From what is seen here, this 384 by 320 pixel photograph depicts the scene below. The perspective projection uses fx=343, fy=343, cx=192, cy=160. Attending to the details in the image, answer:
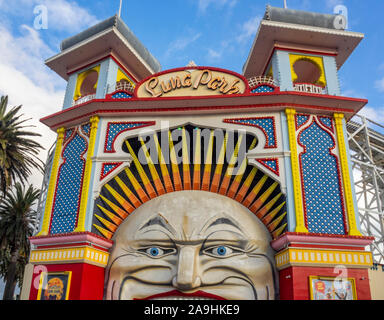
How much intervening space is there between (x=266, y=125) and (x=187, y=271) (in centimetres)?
595

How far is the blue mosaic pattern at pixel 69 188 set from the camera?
1263 cm

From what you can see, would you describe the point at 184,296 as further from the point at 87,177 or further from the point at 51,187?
the point at 51,187

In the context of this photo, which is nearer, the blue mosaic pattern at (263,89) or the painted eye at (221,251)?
the painted eye at (221,251)

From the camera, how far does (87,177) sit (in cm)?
1284

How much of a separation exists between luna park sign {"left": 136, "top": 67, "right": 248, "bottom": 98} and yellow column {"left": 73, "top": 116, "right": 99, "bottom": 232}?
213cm

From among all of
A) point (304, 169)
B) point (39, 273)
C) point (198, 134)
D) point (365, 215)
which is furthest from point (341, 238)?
point (39, 273)

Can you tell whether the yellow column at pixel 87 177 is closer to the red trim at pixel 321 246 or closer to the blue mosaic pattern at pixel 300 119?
the red trim at pixel 321 246

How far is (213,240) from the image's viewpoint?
38.4ft

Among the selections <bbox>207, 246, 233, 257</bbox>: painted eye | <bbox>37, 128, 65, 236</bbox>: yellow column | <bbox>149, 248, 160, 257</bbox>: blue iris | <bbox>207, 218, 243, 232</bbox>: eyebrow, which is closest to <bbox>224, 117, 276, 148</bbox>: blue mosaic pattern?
<bbox>207, 218, 243, 232</bbox>: eyebrow

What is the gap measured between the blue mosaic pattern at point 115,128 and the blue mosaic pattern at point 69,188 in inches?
39.3

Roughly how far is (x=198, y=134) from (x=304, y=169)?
4053 millimetres

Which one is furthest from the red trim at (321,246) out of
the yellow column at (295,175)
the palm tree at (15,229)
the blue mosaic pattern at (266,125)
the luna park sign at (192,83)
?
the palm tree at (15,229)

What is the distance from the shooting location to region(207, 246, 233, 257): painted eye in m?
11.6
